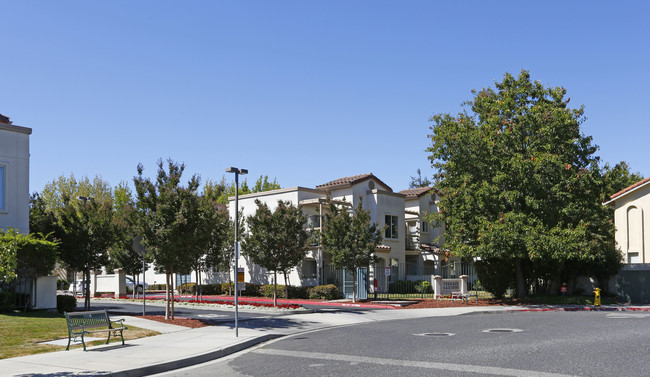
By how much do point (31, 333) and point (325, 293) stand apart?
853 inches

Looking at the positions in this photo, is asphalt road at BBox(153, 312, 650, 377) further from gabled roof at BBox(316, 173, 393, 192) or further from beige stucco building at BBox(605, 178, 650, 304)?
gabled roof at BBox(316, 173, 393, 192)

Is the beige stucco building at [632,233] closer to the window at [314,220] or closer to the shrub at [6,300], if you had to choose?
the window at [314,220]

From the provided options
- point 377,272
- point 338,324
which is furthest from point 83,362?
point 377,272

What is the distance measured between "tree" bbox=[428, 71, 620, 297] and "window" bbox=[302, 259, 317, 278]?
1152cm

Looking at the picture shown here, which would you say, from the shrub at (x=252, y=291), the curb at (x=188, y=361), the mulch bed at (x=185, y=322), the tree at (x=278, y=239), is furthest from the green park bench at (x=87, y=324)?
the shrub at (x=252, y=291)

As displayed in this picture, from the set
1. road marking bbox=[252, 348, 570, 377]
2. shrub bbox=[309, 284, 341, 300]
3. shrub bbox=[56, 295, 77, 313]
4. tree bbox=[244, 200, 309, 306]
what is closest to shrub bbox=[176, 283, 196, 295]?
Answer: shrub bbox=[309, 284, 341, 300]

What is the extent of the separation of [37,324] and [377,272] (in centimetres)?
2719

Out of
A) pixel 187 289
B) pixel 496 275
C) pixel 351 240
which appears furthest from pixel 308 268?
pixel 496 275

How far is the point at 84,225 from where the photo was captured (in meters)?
27.1

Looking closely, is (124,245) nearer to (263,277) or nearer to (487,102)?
(263,277)

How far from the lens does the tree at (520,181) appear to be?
3117 cm

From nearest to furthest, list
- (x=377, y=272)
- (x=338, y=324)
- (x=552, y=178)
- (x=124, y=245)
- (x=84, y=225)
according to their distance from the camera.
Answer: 1. (x=338, y=324)
2. (x=84, y=225)
3. (x=124, y=245)
4. (x=552, y=178)
5. (x=377, y=272)

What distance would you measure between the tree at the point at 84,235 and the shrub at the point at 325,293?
45.1 ft

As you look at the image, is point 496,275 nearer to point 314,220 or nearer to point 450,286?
point 450,286
